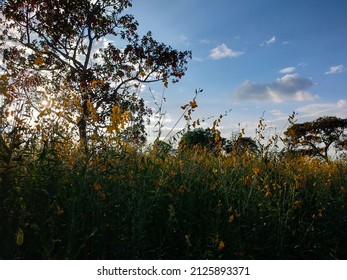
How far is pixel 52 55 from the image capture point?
39.4 feet

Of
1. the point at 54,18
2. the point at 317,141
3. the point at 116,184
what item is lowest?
the point at 116,184

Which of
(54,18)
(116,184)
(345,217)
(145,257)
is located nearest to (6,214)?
(116,184)

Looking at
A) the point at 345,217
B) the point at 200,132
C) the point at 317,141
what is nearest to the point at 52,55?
the point at 200,132

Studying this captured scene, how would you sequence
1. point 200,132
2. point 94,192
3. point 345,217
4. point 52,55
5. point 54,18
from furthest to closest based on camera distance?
1. point 200,132
2. point 52,55
3. point 54,18
4. point 345,217
5. point 94,192

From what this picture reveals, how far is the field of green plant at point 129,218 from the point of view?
8.39ft

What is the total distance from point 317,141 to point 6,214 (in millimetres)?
26332

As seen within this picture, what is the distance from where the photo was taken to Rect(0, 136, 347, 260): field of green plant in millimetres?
2557

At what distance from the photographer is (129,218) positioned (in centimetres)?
287

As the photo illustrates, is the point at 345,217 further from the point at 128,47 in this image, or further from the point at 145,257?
the point at 128,47

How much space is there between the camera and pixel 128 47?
12.1 m

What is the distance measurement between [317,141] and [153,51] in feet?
60.5
